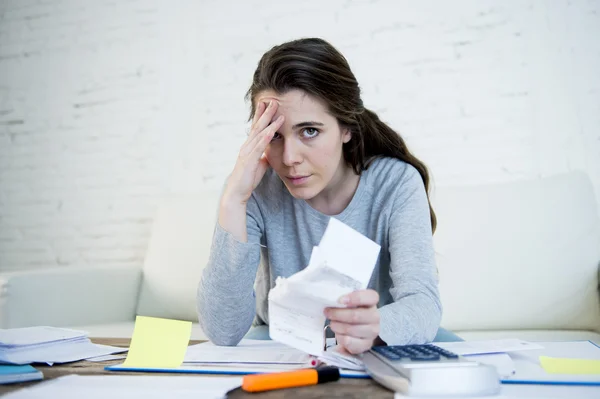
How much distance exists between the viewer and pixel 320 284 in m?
0.73

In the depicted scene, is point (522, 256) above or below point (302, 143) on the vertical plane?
below

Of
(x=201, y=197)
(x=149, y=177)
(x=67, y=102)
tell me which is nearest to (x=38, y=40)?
(x=67, y=102)

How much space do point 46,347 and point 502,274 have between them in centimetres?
143

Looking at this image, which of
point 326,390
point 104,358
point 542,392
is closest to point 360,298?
point 326,390

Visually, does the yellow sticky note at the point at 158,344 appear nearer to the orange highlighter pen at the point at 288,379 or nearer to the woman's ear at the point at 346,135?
the orange highlighter pen at the point at 288,379

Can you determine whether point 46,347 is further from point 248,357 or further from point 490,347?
point 490,347

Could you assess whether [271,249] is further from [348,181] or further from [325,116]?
[325,116]

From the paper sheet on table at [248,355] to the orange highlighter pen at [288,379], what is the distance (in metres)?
0.12

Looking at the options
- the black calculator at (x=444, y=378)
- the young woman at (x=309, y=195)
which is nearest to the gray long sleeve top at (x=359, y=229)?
the young woman at (x=309, y=195)

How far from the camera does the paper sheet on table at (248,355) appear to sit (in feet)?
2.84

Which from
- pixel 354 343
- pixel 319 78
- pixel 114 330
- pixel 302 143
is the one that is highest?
pixel 319 78

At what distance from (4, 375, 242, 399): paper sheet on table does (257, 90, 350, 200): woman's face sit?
1.88 ft

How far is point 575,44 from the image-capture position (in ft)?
7.43

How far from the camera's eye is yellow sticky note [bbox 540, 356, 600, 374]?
74cm
